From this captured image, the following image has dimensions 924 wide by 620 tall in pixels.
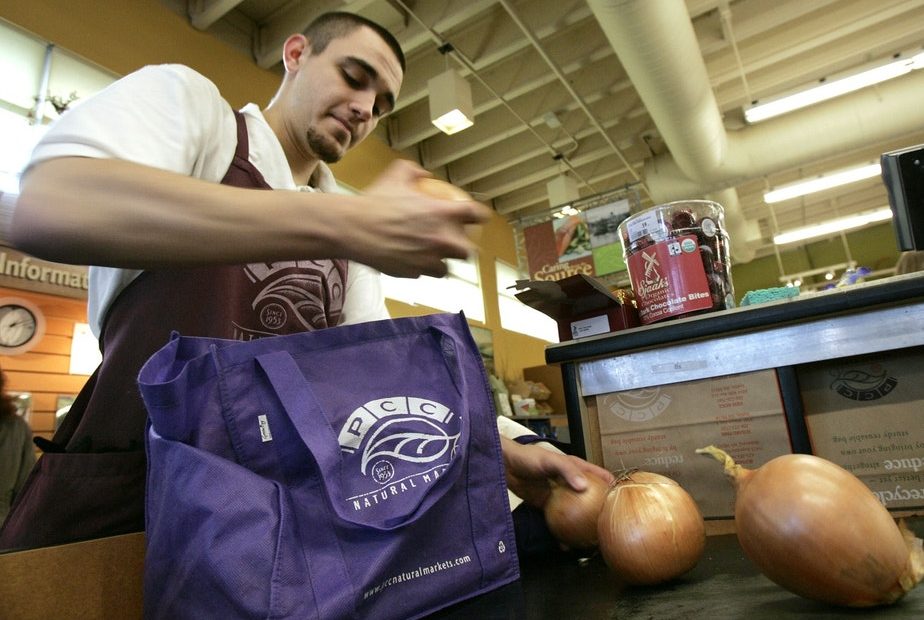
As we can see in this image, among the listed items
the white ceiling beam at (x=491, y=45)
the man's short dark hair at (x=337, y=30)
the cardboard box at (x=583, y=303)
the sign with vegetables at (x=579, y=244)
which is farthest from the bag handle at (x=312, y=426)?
the sign with vegetables at (x=579, y=244)

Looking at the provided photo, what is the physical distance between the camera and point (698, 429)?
119 cm

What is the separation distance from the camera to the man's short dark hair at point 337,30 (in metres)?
1.38

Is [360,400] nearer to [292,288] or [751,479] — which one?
[292,288]

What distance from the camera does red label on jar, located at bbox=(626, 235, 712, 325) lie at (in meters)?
1.19

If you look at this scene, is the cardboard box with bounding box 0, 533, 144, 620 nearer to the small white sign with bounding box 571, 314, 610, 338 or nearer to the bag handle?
the bag handle

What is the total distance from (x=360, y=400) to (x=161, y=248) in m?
0.32

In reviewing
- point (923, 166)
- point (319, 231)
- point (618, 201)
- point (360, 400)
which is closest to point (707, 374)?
point (923, 166)

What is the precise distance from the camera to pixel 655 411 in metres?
1.23

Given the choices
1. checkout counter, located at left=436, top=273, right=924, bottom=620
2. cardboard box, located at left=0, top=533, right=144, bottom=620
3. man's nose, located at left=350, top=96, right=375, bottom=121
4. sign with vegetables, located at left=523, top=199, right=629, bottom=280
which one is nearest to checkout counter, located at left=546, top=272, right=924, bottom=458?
checkout counter, located at left=436, top=273, right=924, bottom=620

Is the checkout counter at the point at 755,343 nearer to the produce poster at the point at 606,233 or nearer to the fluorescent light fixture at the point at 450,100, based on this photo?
the fluorescent light fixture at the point at 450,100

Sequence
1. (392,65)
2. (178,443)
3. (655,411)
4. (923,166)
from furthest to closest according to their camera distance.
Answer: (392,65)
(655,411)
(923,166)
(178,443)

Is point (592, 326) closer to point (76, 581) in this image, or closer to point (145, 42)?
point (76, 581)

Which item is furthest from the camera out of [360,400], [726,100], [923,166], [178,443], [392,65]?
[726,100]

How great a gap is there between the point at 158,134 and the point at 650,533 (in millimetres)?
988
